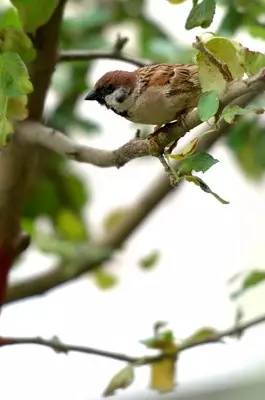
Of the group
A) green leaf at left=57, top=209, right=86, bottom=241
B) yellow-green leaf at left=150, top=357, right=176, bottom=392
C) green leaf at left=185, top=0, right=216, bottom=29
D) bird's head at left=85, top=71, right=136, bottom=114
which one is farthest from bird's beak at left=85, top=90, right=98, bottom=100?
green leaf at left=57, top=209, right=86, bottom=241

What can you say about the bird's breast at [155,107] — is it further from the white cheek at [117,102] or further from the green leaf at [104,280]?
the green leaf at [104,280]

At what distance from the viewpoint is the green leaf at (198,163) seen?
0.43 m

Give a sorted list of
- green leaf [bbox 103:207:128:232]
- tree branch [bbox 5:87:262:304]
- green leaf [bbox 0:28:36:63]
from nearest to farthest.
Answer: green leaf [bbox 0:28:36:63] < tree branch [bbox 5:87:262:304] < green leaf [bbox 103:207:128:232]

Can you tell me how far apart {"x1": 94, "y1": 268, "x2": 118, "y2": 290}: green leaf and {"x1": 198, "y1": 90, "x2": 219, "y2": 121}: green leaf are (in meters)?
0.50

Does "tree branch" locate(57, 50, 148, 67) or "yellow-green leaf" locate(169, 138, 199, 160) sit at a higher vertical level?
"tree branch" locate(57, 50, 148, 67)

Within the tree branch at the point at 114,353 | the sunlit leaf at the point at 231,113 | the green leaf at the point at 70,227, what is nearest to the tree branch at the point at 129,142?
the sunlit leaf at the point at 231,113

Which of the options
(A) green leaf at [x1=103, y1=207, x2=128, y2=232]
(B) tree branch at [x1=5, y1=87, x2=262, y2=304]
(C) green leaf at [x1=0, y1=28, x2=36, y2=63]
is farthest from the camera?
(A) green leaf at [x1=103, y1=207, x2=128, y2=232]

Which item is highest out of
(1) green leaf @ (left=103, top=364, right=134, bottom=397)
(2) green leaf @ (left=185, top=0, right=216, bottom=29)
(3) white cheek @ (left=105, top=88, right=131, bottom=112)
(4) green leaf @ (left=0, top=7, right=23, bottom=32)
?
(4) green leaf @ (left=0, top=7, right=23, bottom=32)

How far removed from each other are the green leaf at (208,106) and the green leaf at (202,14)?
5cm

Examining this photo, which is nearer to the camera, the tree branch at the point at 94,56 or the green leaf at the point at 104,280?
the tree branch at the point at 94,56

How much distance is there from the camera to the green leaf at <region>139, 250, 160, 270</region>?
0.88 meters

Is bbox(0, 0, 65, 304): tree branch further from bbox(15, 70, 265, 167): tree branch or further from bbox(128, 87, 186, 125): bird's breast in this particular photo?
bbox(128, 87, 186, 125): bird's breast

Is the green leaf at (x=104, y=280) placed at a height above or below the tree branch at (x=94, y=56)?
below

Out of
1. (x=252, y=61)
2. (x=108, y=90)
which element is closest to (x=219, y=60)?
(x=252, y=61)
